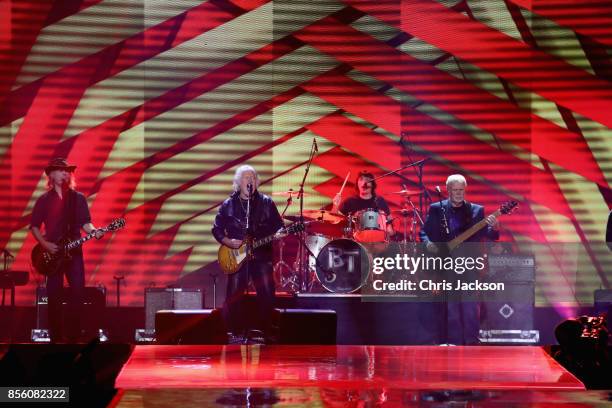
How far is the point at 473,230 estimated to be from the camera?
281 inches

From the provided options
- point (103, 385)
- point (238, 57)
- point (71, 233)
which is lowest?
point (103, 385)

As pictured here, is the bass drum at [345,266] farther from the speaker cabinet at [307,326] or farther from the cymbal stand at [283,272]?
the speaker cabinet at [307,326]

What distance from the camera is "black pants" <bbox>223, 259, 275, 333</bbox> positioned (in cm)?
681

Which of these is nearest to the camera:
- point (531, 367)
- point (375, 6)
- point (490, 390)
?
point (490, 390)

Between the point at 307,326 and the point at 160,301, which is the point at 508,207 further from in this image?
the point at 307,326

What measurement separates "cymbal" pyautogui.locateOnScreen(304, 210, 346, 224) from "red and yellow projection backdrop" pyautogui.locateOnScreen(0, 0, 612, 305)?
548mm

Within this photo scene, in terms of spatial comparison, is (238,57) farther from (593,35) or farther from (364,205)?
(593,35)

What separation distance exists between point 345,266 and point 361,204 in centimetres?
69

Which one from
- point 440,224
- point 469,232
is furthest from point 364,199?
point 469,232

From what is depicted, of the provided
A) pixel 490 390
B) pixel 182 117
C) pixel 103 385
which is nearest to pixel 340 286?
pixel 182 117

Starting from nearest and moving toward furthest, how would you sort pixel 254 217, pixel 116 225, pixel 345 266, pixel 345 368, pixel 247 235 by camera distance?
1. pixel 345 368
2. pixel 247 235
3. pixel 254 217
4. pixel 116 225
5. pixel 345 266

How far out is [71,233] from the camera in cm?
704

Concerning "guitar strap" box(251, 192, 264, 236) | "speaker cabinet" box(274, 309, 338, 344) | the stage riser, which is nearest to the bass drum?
the stage riser

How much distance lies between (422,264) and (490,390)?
494 centimetres
